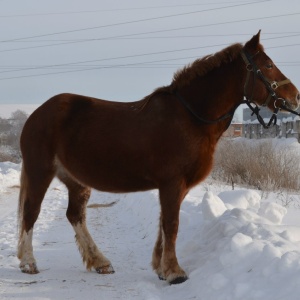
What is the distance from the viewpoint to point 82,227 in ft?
18.5

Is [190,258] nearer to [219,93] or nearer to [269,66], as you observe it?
[219,93]

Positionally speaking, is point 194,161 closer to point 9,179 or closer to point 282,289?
point 282,289

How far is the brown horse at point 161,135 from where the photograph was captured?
15.5 feet

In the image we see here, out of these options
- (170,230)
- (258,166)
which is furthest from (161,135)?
(258,166)

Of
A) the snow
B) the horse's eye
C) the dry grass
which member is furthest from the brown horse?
Answer: the dry grass

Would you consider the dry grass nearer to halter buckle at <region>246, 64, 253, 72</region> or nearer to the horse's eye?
the horse's eye

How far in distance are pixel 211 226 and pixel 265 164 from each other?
9348mm

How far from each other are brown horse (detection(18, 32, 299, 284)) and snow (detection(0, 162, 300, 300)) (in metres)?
0.26

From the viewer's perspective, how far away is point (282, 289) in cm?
345

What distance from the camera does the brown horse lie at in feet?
15.5

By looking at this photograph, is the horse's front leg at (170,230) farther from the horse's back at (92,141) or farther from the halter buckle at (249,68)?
the halter buckle at (249,68)

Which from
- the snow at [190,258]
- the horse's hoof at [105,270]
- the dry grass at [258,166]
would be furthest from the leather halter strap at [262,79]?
the dry grass at [258,166]

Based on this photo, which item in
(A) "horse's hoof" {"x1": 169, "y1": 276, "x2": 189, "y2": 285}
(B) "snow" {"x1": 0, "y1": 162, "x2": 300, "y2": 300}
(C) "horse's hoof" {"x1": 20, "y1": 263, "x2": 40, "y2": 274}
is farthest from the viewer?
(C) "horse's hoof" {"x1": 20, "y1": 263, "x2": 40, "y2": 274}

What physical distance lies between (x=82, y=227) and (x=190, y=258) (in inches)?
52.7
